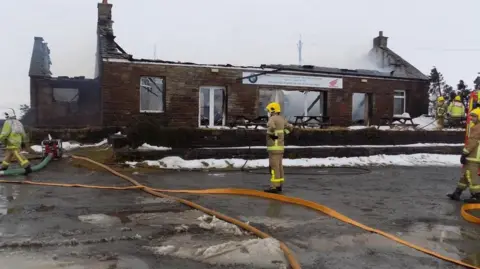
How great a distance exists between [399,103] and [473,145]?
16.0m

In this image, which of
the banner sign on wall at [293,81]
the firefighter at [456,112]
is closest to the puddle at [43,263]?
the banner sign on wall at [293,81]

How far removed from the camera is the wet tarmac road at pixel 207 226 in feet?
14.6

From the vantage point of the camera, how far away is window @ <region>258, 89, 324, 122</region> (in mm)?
21375

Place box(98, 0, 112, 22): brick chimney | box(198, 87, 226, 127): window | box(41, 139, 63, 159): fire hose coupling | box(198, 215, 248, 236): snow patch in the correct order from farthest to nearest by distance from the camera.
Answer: box(98, 0, 112, 22): brick chimney → box(198, 87, 226, 127): window → box(41, 139, 63, 159): fire hose coupling → box(198, 215, 248, 236): snow patch

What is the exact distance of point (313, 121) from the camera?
68.2ft

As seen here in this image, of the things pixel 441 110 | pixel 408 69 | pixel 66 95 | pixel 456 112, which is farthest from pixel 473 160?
pixel 66 95

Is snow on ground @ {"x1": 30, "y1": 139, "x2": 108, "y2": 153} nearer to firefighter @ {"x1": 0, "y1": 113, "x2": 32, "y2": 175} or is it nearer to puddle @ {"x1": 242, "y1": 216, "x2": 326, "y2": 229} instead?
firefighter @ {"x1": 0, "y1": 113, "x2": 32, "y2": 175}

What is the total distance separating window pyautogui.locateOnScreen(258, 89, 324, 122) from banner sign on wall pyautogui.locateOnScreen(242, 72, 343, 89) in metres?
0.85

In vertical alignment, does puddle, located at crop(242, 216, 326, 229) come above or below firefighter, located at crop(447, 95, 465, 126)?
below

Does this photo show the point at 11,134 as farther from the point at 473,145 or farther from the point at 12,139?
the point at 473,145

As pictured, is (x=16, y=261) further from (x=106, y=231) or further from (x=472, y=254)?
(x=472, y=254)

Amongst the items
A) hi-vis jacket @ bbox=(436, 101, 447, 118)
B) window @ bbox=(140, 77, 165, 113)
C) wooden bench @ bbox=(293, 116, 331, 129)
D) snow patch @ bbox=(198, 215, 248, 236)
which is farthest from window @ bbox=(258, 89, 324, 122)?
snow patch @ bbox=(198, 215, 248, 236)

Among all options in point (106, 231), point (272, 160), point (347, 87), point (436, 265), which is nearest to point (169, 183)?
point (272, 160)

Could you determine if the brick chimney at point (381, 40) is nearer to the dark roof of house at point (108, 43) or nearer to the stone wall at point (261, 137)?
the stone wall at point (261, 137)
